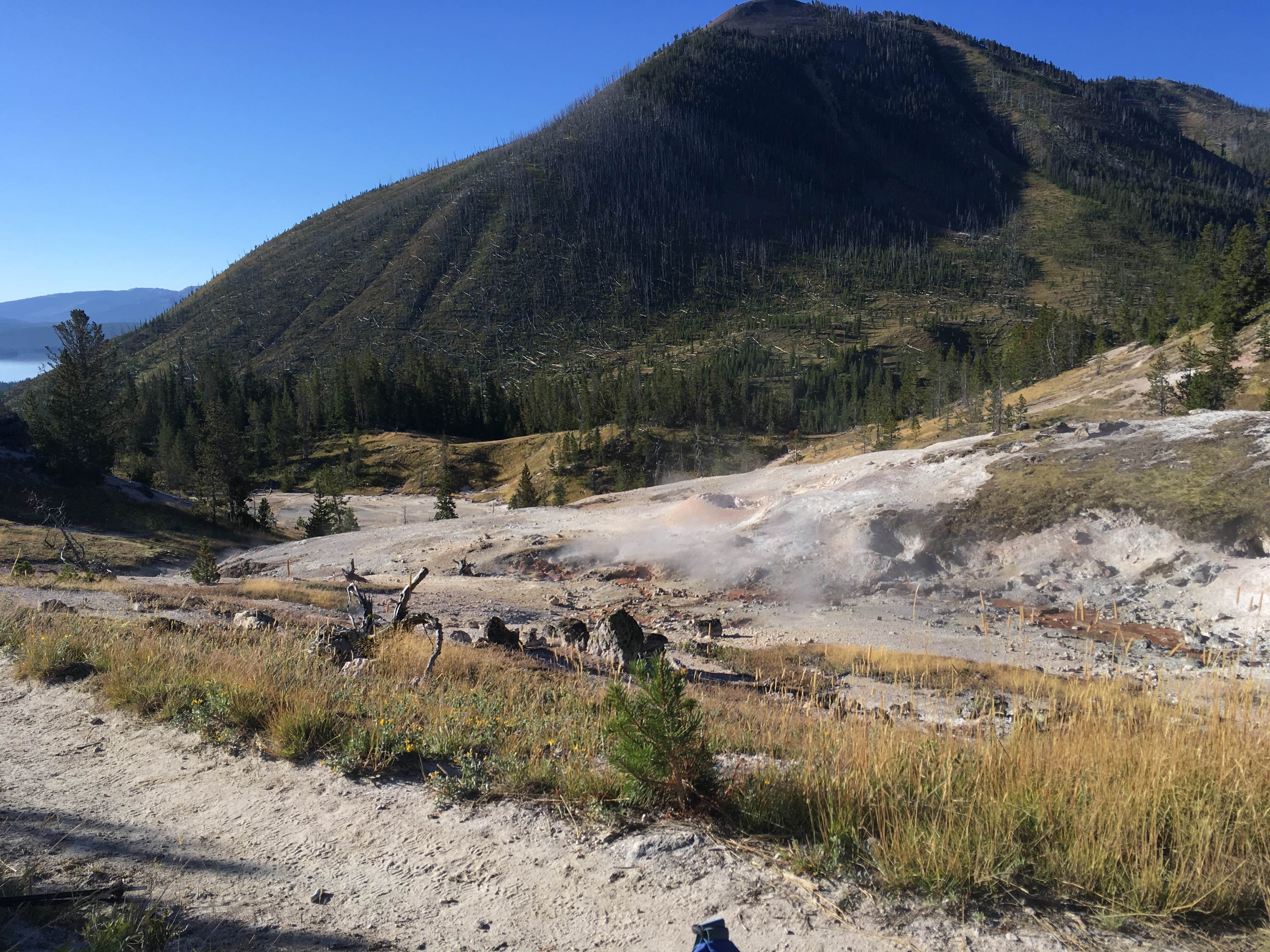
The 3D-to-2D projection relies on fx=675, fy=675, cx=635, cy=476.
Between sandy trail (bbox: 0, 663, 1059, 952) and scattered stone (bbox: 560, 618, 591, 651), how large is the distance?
9122mm

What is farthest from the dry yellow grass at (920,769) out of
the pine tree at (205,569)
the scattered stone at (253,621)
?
the pine tree at (205,569)

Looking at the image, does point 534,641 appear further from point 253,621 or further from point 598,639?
point 253,621

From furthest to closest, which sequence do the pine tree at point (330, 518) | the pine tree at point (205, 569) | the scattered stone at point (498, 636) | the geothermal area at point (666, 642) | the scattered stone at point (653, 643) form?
1. the pine tree at point (330, 518)
2. the pine tree at point (205, 569)
3. the scattered stone at point (653, 643)
4. the scattered stone at point (498, 636)
5. the geothermal area at point (666, 642)

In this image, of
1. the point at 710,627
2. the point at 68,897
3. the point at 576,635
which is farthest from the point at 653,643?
the point at 68,897

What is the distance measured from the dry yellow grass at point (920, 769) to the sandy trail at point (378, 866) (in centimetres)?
29

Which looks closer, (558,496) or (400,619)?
(400,619)

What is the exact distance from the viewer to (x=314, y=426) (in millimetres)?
95062

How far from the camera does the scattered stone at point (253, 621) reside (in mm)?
11055

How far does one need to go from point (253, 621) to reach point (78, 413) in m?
43.6

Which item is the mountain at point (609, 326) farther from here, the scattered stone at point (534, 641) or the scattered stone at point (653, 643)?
the scattered stone at point (534, 641)

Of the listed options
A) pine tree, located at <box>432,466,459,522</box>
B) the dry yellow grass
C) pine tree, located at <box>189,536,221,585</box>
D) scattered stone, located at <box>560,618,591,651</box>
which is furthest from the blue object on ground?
pine tree, located at <box>432,466,459,522</box>

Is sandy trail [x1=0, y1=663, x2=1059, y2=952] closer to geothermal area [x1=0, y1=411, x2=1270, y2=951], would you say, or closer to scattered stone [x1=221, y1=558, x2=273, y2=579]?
geothermal area [x1=0, y1=411, x2=1270, y2=951]

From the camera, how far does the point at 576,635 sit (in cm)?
1456

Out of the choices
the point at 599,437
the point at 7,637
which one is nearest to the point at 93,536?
the point at 7,637
